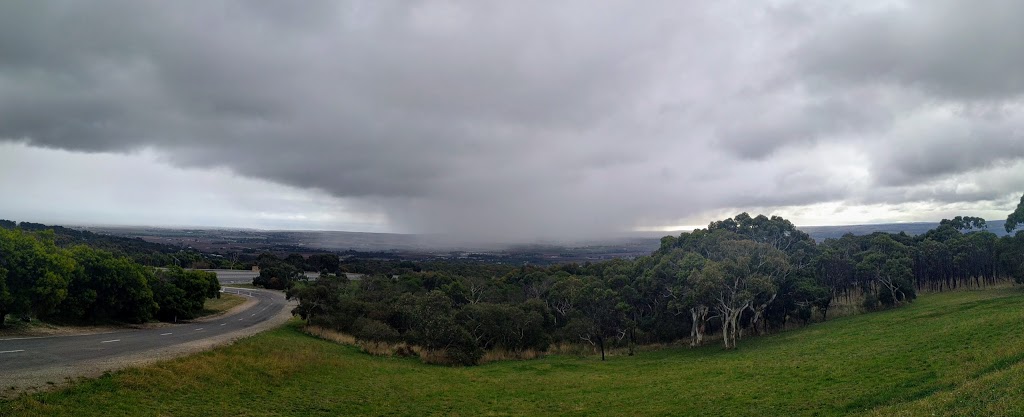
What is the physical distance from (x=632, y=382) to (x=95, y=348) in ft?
104

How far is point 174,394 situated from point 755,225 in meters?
57.9

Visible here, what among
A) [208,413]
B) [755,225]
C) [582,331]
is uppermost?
[755,225]

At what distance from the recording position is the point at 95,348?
2567 cm

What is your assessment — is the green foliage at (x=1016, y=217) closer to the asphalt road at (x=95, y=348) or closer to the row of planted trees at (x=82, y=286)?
the asphalt road at (x=95, y=348)

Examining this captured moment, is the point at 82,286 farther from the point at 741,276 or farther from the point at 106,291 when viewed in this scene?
the point at 741,276

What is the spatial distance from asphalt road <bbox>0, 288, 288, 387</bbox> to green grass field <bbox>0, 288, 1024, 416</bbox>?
2.43 meters

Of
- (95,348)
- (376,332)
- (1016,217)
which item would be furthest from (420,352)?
(1016,217)

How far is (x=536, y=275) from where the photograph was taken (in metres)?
74.8

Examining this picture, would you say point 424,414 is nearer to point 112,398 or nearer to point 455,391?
point 455,391

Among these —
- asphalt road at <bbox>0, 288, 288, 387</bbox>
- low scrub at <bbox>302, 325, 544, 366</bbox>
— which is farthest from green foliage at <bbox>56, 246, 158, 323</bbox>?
low scrub at <bbox>302, 325, 544, 366</bbox>

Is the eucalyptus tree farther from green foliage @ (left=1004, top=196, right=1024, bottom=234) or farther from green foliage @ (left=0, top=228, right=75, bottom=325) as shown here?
green foliage @ (left=0, top=228, right=75, bottom=325)

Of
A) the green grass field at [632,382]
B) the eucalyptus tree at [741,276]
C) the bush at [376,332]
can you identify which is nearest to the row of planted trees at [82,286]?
the green grass field at [632,382]

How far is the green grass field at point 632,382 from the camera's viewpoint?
16.9 meters

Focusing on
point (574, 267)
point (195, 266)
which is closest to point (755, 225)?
point (574, 267)
